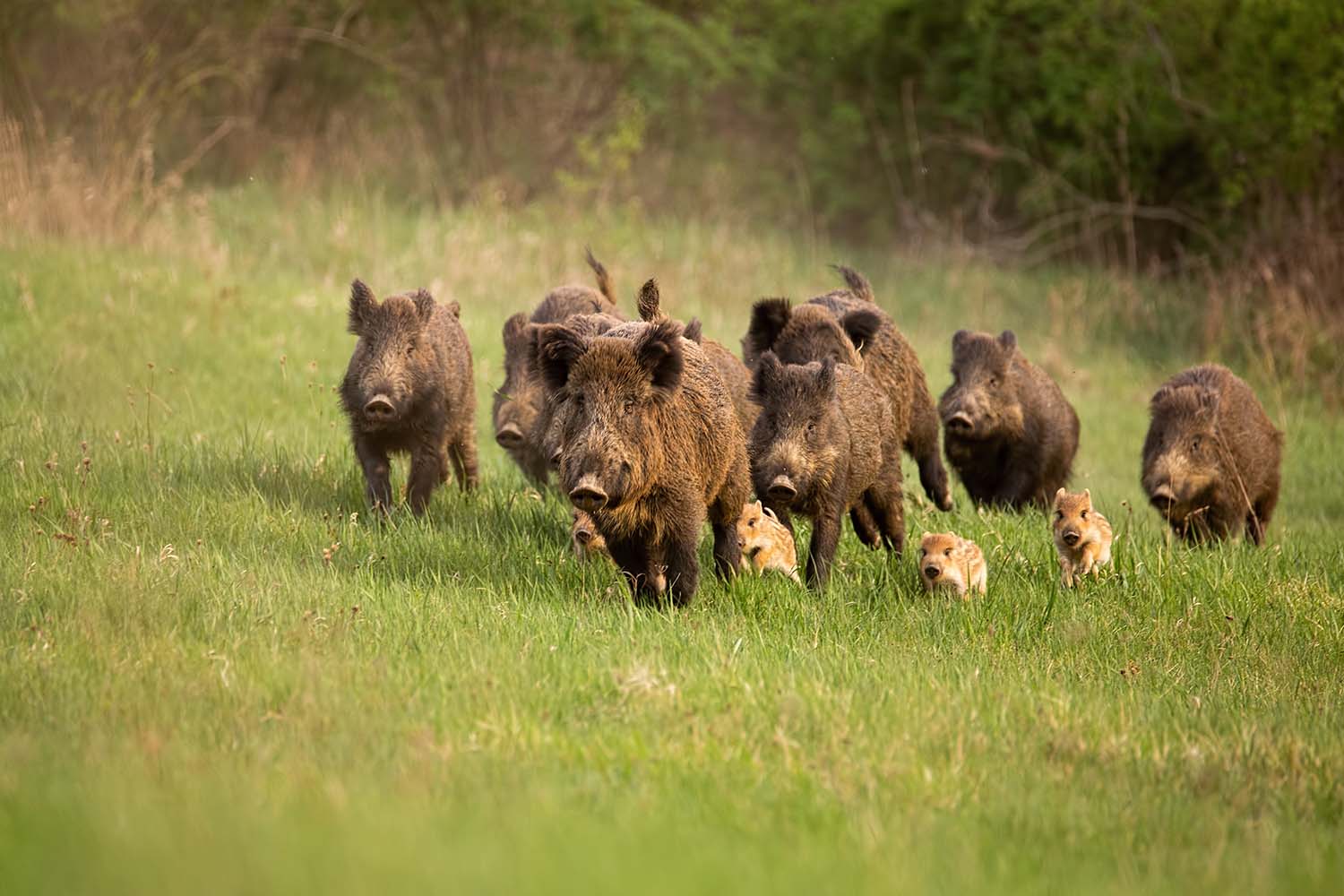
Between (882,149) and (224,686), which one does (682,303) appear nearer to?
(882,149)

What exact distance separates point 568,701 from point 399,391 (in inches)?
144

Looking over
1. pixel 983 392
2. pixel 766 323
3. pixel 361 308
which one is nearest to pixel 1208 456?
pixel 983 392

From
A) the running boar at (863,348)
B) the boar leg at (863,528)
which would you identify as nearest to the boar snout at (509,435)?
the running boar at (863,348)

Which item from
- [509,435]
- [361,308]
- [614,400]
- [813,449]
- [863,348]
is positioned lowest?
[509,435]

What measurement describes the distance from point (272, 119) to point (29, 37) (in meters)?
4.14

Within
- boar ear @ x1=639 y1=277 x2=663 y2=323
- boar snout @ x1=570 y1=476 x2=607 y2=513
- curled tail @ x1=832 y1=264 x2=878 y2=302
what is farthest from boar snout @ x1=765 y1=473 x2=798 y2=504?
curled tail @ x1=832 y1=264 x2=878 y2=302

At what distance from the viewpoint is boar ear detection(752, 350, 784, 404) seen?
25.8ft

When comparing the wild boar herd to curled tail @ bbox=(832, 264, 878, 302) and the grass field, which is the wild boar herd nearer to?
curled tail @ bbox=(832, 264, 878, 302)

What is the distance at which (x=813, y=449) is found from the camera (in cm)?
764

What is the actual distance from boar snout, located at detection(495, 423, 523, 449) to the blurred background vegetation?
1046cm

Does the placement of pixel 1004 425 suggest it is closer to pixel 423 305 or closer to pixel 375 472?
pixel 423 305

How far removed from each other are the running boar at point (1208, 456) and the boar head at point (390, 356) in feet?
16.0

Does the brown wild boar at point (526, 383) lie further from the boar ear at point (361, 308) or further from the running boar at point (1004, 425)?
the running boar at point (1004, 425)

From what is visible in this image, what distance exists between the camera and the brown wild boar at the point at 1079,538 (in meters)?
7.92
